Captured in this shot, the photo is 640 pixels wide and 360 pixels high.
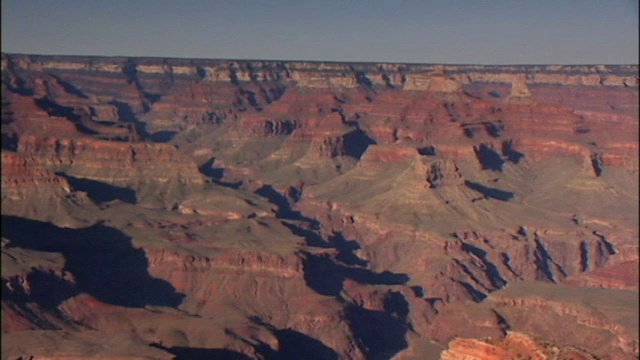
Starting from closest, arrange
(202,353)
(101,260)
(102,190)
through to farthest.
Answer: (202,353) < (101,260) < (102,190)

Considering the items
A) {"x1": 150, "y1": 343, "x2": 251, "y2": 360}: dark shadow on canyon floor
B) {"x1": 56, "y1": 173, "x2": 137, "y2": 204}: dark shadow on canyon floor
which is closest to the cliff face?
{"x1": 150, "y1": 343, "x2": 251, "y2": 360}: dark shadow on canyon floor

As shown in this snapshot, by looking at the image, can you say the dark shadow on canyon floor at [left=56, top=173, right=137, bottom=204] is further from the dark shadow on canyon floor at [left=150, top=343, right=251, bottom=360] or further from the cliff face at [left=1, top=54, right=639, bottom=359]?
the dark shadow on canyon floor at [left=150, top=343, right=251, bottom=360]

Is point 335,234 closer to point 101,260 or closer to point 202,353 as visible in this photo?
point 101,260

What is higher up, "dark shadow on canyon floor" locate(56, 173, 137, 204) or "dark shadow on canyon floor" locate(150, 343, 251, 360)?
"dark shadow on canyon floor" locate(56, 173, 137, 204)

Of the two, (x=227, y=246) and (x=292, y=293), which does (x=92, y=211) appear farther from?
(x=292, y=293)

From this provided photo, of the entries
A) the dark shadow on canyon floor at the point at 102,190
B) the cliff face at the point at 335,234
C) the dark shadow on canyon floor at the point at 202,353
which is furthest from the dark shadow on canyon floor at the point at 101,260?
the dark shadow on canyon floor at the point at 102,190

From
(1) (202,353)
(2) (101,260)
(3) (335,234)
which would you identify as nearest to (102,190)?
(3) (335,234)

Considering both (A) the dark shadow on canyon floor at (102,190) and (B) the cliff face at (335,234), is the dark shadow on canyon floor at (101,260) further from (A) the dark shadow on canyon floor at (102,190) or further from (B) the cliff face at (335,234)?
(A) the dark shadow on canyon floor at (102,190)

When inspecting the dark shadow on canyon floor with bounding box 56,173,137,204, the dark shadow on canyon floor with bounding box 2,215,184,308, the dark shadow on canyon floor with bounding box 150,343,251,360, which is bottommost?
the dark shadow on canyon floor with bounding box 150,343,251,360

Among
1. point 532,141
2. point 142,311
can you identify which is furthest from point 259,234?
point 532,141
